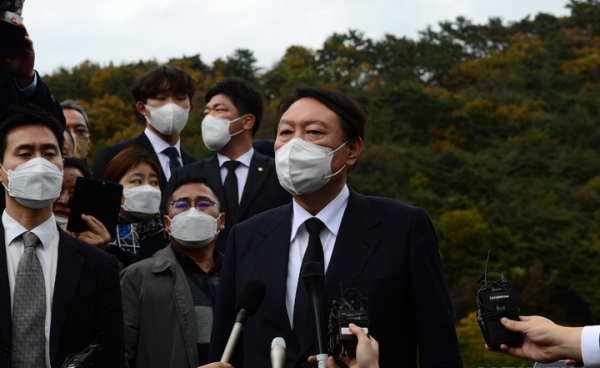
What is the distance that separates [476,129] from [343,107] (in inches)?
1569

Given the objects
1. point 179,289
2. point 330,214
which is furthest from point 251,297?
point 179,289

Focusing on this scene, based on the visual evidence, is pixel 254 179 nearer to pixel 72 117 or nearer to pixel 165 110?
pixel 165 110

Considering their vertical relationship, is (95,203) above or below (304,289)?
above

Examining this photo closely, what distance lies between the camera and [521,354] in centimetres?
396

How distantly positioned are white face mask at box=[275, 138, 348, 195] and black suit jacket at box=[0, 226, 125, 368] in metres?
1.09

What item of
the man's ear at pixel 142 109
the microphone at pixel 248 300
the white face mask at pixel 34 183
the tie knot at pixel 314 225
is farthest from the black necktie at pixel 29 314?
the man's ear at pixel 142 109

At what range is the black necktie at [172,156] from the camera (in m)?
8.04

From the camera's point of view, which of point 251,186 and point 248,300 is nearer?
point 248,300

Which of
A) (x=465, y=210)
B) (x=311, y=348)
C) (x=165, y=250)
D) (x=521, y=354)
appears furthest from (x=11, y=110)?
(x=465, y=210)

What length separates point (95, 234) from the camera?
6.00 meters

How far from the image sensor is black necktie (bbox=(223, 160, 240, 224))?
7180mm

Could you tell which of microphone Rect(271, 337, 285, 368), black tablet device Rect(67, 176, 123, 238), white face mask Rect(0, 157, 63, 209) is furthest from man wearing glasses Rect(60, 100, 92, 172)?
microphone Rect(271, 337, 285, 368)

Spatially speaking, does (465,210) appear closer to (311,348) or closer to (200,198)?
(200,198)

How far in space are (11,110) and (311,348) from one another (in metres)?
2.24
